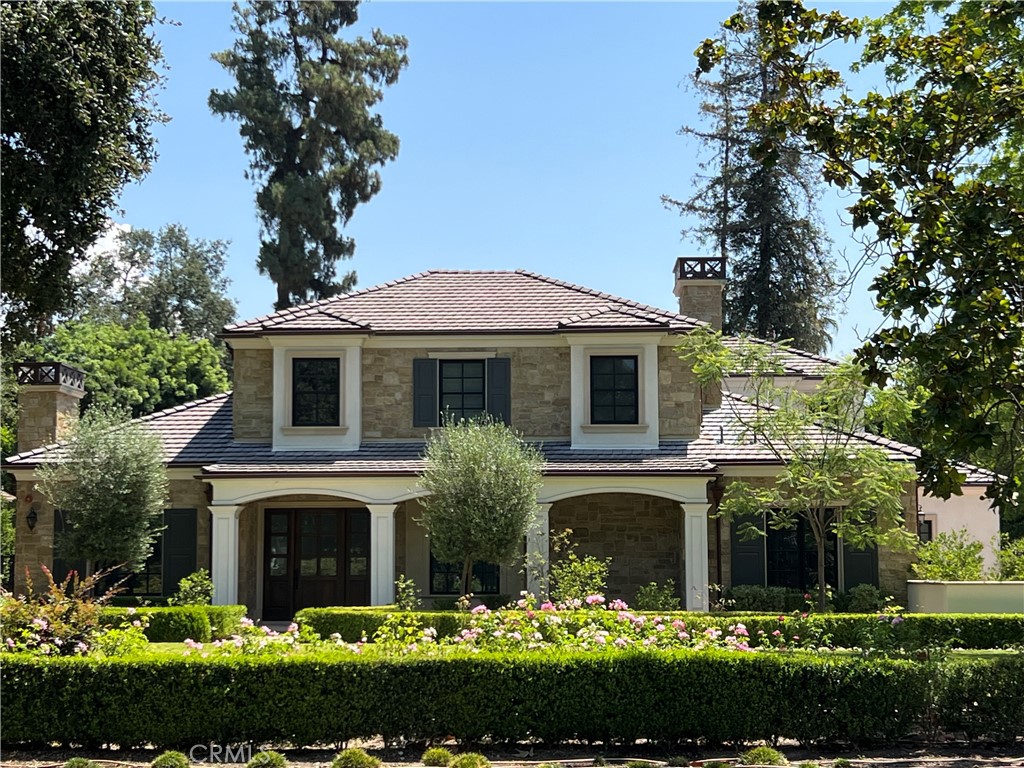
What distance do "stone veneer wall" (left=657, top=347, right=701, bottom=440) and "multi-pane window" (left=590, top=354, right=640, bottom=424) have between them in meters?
0.56

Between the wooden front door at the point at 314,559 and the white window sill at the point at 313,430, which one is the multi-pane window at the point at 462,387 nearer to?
A: the white window sill at the point at 313,430

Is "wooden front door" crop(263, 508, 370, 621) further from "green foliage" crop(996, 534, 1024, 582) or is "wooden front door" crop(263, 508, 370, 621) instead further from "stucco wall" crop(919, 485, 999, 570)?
"stucco wall" crop(919, 485, 999, 570)

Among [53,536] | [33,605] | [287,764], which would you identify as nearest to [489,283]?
[53,536]

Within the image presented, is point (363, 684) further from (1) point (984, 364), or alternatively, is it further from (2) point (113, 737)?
(1) point (984, 364)

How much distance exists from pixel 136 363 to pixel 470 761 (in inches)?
1268

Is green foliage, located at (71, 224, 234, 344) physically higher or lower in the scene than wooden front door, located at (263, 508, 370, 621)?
higher

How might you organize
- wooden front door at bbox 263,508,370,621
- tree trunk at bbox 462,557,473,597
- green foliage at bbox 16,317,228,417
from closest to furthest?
tree trunk at bbox 462,557,473,597, wooden front door at bbox 263,508,370,621, green foliage at bbox 16,317,228,417

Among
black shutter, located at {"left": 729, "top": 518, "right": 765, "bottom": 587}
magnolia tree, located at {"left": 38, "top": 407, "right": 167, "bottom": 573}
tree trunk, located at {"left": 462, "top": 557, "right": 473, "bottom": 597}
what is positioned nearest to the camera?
tree trunk, located at {"left": 462, "top": 557, "right": 473, "bottom": 597}

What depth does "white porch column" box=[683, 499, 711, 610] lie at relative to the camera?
2062 cm

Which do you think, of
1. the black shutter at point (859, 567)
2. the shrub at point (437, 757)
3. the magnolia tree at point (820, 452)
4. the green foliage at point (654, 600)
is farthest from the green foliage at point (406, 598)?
the shrub at point (437, 757)

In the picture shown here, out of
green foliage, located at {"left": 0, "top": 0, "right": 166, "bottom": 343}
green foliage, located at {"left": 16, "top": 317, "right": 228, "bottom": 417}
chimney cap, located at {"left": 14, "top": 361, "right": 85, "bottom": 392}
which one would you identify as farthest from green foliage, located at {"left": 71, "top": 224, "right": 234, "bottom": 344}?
green foliage, located at {"left": 0, "top": 0, "right": 166, "bottom": 343}

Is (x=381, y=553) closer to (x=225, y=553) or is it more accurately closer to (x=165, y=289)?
(x=225, y=553)

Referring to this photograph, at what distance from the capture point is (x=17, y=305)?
14.4 m

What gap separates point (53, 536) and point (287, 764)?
14.7 metres
